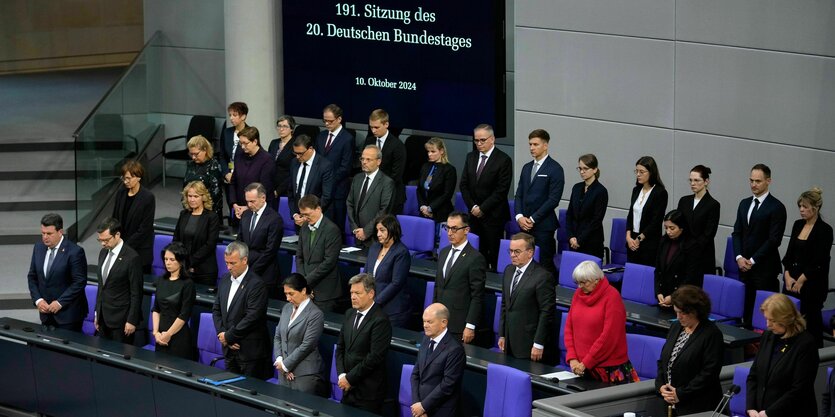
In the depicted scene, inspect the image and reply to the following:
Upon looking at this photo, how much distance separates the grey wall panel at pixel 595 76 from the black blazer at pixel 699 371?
4821 mm

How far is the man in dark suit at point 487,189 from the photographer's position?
10.6 m

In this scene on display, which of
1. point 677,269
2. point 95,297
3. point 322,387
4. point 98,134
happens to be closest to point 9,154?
point 98,134

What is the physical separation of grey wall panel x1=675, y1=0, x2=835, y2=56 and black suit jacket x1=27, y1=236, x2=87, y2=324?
18.6ft

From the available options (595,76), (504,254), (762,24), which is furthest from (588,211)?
(762,24)

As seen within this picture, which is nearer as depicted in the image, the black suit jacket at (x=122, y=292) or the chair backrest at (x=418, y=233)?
the black suit jacket at (x=122, y=292)

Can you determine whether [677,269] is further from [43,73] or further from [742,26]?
[43,73]

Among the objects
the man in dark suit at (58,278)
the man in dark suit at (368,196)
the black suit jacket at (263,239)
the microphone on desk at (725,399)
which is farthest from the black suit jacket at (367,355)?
the man in dark suit at (58,278)

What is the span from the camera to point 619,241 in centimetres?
1097

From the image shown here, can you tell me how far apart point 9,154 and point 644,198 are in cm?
969

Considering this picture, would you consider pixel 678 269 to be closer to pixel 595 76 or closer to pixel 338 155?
pixel 595 76

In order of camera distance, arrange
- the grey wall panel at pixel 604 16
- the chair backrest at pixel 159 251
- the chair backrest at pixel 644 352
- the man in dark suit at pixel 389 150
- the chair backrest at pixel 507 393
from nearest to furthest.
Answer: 1. the chair backrest at pixel 507 393
2. the chair backrest at pixel 644 352
3. the chair backrest at pixel 159 251
4. the man in dark suit at pixel 389 150
5. the grey wall panel at pixel 604 16

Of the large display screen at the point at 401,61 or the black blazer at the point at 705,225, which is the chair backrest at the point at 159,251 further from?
the black blazer at the point at 705,225

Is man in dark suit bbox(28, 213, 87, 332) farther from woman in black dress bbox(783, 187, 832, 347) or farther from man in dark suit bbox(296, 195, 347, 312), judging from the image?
woman in black dress bbox(783, 187, 832, 347)

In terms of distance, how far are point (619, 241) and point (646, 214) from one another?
99cm
